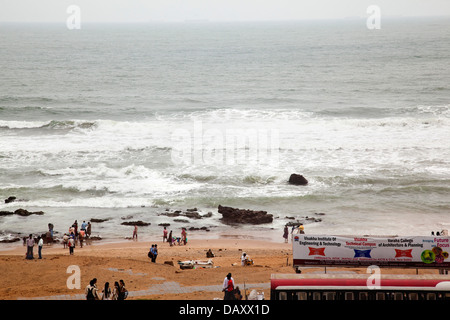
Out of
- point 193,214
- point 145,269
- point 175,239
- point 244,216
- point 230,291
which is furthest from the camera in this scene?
point 193,214

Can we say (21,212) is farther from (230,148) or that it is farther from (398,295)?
(398,295)

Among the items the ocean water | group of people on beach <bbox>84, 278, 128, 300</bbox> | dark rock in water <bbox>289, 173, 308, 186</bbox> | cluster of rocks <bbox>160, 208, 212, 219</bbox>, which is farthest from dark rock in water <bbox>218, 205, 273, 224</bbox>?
group of people on beach <bbox>84, 278, 128, 300</bbox>

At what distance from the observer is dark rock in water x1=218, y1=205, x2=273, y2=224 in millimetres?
30188

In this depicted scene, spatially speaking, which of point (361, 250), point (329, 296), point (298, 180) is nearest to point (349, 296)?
point (329, 296)

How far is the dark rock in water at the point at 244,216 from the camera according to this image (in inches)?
1188

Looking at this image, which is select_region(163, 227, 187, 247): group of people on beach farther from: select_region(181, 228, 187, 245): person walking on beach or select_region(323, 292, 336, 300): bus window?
select_region(323, 292, 336, 300): bus window

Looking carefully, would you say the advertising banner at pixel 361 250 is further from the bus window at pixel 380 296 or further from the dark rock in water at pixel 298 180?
the dark rock in water at pixel 298 180

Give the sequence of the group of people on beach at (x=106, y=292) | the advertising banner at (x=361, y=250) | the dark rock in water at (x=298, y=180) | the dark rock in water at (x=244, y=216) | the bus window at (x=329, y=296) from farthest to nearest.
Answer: the dark rock in water at (x=298, y=180) < the dark rock in water at (x=244, y=216) < the advertising banner at (x=361, y=250) < the group of people on beach at (x=106, y=292) < the bus window at (x=329, y=296)

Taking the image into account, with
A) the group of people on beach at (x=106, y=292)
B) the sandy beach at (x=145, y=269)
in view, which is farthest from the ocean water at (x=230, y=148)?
the group of people on beach at (x=106, y=292)

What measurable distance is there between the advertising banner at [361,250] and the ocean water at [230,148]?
36.3ft

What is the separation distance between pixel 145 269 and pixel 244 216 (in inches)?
415

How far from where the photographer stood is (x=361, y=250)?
1694cm

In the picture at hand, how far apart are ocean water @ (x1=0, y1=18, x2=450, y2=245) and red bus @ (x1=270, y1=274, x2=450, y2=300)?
49.1 ft
